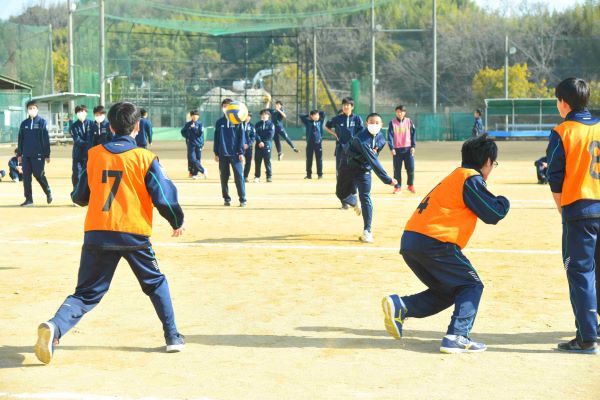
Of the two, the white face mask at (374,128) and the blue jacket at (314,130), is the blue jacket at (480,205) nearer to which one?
the white face mask at (374,128)

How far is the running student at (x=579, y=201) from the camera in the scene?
262 inches

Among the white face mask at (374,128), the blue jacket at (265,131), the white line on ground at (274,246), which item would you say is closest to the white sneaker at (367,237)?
the white line on ground at (274,246)

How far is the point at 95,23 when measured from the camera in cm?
5869

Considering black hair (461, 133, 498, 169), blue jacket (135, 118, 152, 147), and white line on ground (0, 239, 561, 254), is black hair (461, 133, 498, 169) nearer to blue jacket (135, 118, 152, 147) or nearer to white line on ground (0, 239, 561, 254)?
white line on ground (0, 239, 561, 254)

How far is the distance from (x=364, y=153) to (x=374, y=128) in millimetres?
620

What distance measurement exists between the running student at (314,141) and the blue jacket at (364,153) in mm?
11241

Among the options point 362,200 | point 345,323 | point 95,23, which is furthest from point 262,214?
point 95,23

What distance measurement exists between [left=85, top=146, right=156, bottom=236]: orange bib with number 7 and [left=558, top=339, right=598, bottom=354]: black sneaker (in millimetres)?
3007

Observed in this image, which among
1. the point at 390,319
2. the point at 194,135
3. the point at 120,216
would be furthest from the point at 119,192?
the point at 194,135

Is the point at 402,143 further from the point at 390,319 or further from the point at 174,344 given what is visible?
the point at 174,344

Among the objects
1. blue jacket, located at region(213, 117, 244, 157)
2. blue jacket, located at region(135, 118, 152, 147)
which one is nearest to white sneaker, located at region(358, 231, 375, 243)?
blue jacket, located at region(213, 117, 244, 157)

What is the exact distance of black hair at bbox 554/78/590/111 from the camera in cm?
680

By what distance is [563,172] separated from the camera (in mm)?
6754

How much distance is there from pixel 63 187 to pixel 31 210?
16.5 ft
